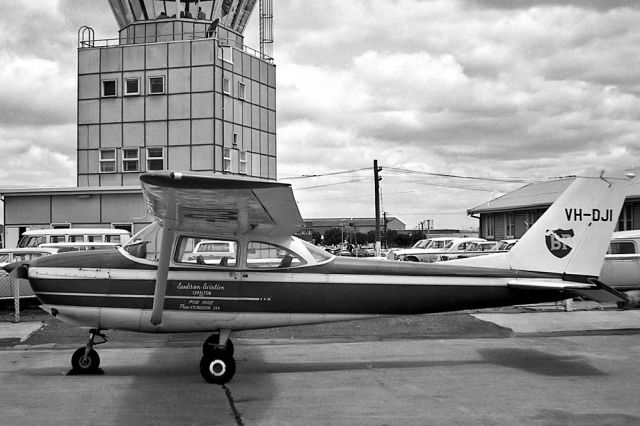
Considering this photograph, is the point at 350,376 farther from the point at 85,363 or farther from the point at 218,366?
the point at 85,363

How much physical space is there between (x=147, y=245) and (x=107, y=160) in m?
22.0

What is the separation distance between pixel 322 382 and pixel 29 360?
4.54 m

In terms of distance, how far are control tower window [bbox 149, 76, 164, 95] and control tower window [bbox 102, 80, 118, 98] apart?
5.00 ft

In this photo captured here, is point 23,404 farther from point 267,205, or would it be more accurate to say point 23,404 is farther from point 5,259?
point 5,259

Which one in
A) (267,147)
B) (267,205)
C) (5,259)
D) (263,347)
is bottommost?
(263,347)

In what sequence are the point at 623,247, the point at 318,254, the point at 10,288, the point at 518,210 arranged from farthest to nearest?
the point at 518,210, the point at 623,247, the point at 10,288, the point at 318,254

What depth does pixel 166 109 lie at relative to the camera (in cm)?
2930

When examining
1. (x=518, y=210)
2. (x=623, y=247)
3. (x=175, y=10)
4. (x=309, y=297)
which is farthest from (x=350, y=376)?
(x=518, y=210)

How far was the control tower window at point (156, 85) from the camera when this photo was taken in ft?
96.1

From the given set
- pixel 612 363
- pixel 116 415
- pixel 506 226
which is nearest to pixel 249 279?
pixel 116 415

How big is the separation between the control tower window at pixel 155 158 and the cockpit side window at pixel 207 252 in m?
20.9

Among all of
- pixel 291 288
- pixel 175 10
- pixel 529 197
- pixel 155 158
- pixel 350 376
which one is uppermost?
pixel 175 10

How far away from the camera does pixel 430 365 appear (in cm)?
940

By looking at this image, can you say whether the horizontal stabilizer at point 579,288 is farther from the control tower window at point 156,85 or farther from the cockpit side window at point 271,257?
the control tower window at point 156,85
